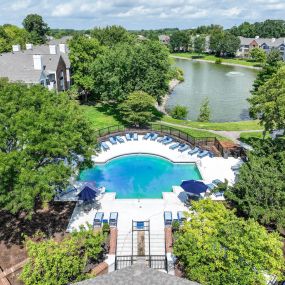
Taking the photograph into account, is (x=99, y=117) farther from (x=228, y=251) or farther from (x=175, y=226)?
(x=228, y=251)

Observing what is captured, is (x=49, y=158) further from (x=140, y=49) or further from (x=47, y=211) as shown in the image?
(x=140, y=49)

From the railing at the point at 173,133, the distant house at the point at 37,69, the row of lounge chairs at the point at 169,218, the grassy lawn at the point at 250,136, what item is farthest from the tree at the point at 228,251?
the distant house at the point at 37,69

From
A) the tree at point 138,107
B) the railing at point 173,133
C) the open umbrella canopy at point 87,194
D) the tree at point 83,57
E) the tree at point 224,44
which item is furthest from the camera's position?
the tree at point 224,44

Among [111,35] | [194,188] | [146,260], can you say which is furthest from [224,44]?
[146,260]

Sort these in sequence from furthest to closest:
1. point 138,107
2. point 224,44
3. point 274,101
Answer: point 224,44, point 138,107, point 274,101

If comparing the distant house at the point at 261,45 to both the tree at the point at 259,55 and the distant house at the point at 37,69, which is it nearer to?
the tree at the point at 259,55

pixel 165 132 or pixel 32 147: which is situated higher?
pixel 32 147

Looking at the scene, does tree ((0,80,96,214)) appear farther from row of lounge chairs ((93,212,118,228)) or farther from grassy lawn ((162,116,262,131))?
grassy lawn ((162,116,262,131))

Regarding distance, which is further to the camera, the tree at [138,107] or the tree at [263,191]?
the tree at [138,107]
